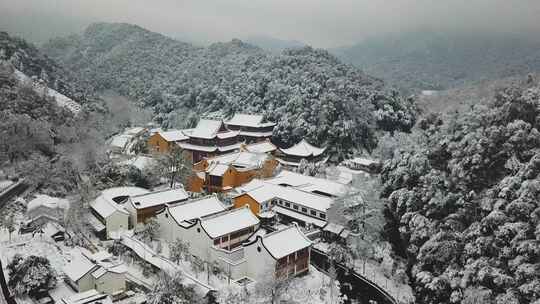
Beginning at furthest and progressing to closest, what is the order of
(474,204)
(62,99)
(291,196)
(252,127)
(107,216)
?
(62,99) < (252,127) < (291,196) < (107,216) < (474,204)

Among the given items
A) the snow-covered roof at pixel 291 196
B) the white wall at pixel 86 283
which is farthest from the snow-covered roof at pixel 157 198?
the white wall at pixel 86 283

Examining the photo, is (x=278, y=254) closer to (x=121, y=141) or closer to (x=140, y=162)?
(x=140, y=162)

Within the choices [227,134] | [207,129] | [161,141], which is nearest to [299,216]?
[227,134]

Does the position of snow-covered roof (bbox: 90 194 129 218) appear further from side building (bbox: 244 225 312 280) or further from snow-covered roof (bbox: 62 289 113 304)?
side building (bbox: 244 225 312 280)

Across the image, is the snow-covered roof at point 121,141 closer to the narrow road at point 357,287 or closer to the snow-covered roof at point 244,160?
the snow-covered roof at point 244,160

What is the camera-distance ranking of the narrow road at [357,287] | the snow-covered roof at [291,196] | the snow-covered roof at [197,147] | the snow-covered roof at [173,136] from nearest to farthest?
1. the narrow road at [357,287]
2. the snow-covered roof at [291,196]
3. the snow-covered roof at [173,136]
4. the snow-covered roof at [197,147]

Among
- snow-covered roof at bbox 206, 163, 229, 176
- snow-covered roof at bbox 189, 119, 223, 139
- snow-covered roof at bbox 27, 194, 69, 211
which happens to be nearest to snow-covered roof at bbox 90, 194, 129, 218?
snow-covered roof at bbox 27, 194, 69, 211
